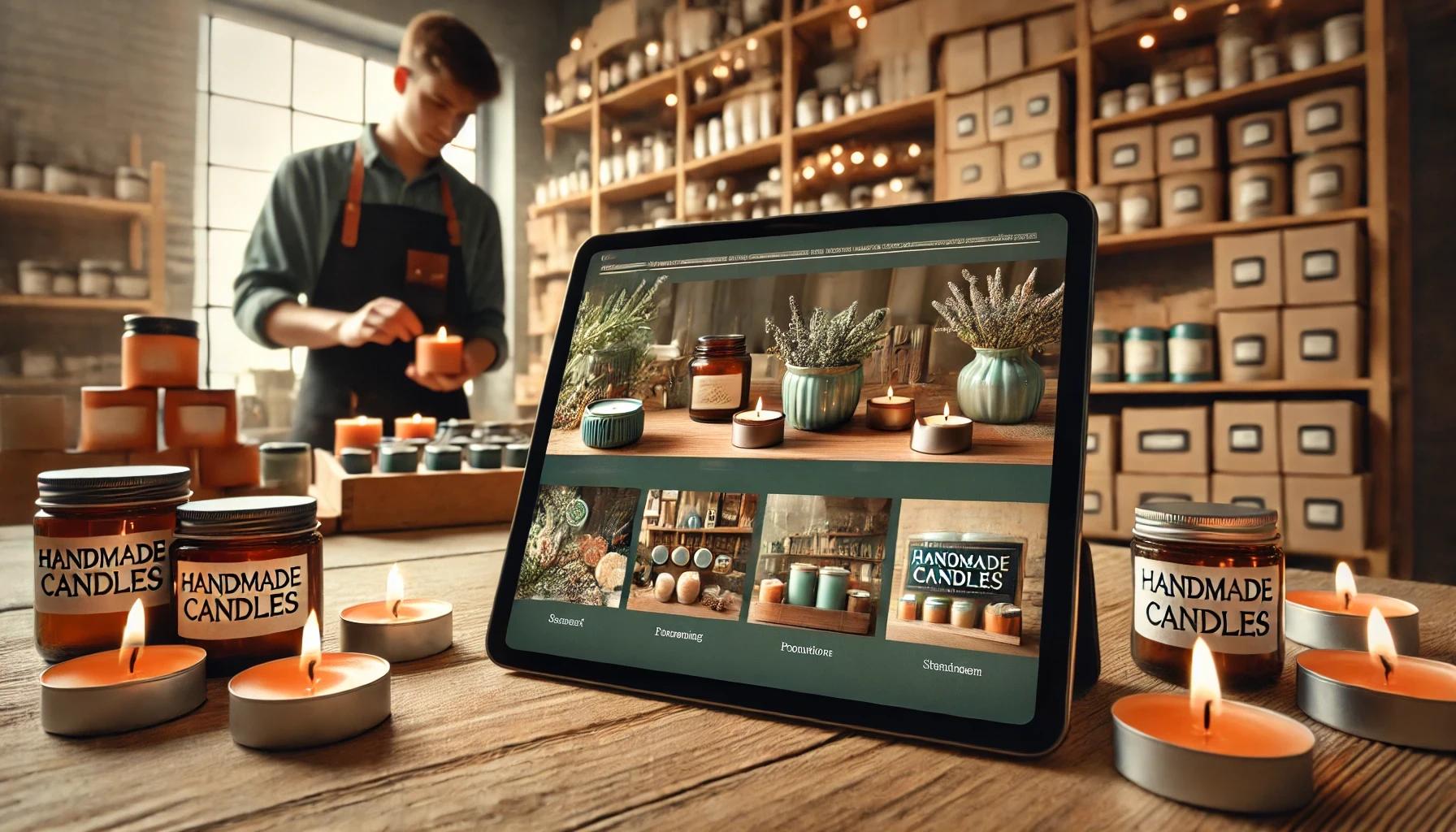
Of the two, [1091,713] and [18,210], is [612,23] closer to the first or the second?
[18,210]

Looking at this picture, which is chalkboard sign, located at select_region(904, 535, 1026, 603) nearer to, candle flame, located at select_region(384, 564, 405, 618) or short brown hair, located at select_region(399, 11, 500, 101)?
candle flame, located at select_region(384, 564, 405, 618)

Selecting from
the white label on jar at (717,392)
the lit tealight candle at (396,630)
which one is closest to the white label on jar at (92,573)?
the lit tealight candle at (396,630)

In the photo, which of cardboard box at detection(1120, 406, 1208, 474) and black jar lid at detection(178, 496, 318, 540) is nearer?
black jar lid at detection(178, 496, 318, 540)

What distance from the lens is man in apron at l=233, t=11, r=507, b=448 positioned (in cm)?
268

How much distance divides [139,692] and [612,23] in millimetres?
4030

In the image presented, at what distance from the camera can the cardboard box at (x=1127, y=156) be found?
2346mm

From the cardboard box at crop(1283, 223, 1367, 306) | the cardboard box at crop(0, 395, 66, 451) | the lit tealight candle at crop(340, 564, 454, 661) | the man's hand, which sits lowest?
the lit tealight candle at crop(340, 564, 454, 661)

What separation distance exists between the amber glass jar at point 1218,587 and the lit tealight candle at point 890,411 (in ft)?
0.50

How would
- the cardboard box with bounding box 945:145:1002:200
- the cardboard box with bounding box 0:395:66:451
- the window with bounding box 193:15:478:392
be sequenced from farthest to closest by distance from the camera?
1. the window with bounding box 193:15:478:392
2. the cardboard box with bounding box 945:145:1002:200
3. the cardboard box with bounding box 0:395:66:451

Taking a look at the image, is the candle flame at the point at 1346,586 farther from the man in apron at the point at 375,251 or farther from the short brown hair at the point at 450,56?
the short brown hair at the point at 450,56

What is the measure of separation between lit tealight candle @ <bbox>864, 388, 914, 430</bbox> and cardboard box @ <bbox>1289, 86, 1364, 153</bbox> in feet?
7.57

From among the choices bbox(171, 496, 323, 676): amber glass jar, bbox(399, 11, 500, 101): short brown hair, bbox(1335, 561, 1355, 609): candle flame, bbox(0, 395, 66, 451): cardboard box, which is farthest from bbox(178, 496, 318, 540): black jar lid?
bbox(399, 11, 500, 101): short brown hair

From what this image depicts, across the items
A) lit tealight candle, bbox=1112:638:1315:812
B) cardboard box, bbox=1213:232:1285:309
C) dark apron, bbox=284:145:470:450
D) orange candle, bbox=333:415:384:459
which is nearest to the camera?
lit tealight candle, bbox=1112:638:1315:812

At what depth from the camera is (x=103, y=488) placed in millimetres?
478
